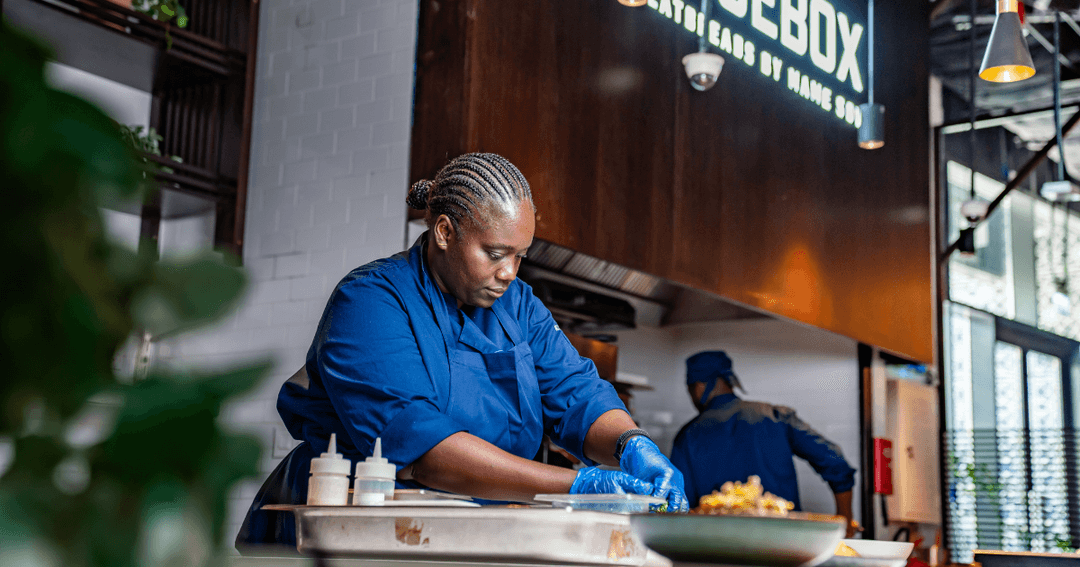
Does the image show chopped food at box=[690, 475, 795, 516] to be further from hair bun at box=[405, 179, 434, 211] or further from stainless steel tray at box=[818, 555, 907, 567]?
hair bun at box=[405, 179, 434, 211]

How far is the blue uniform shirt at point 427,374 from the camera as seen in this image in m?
1.62

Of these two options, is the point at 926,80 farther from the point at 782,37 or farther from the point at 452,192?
the point at 452,192

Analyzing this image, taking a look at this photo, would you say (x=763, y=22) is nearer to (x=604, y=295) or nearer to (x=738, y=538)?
(x=604, y=295)

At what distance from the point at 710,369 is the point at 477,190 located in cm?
306

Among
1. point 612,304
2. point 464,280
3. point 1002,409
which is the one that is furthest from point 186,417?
point 1002,409

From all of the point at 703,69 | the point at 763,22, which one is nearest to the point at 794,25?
the point at 763,22

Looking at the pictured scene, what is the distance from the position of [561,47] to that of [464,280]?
1.67 m

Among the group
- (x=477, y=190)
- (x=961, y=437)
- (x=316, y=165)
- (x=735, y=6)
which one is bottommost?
(x=961, y=437)

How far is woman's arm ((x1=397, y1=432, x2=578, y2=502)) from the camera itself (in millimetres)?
1574

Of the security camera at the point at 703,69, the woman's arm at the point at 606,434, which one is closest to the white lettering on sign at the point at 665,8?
the security camera at the point at 703,69

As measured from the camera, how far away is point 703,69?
365 centimetres

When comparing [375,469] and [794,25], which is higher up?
[794,25]

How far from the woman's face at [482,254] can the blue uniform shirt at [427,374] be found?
44 mm

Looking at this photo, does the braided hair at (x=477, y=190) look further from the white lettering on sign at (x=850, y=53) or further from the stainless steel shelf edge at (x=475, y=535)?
the white lettering on sign at (x=850, y=53)
